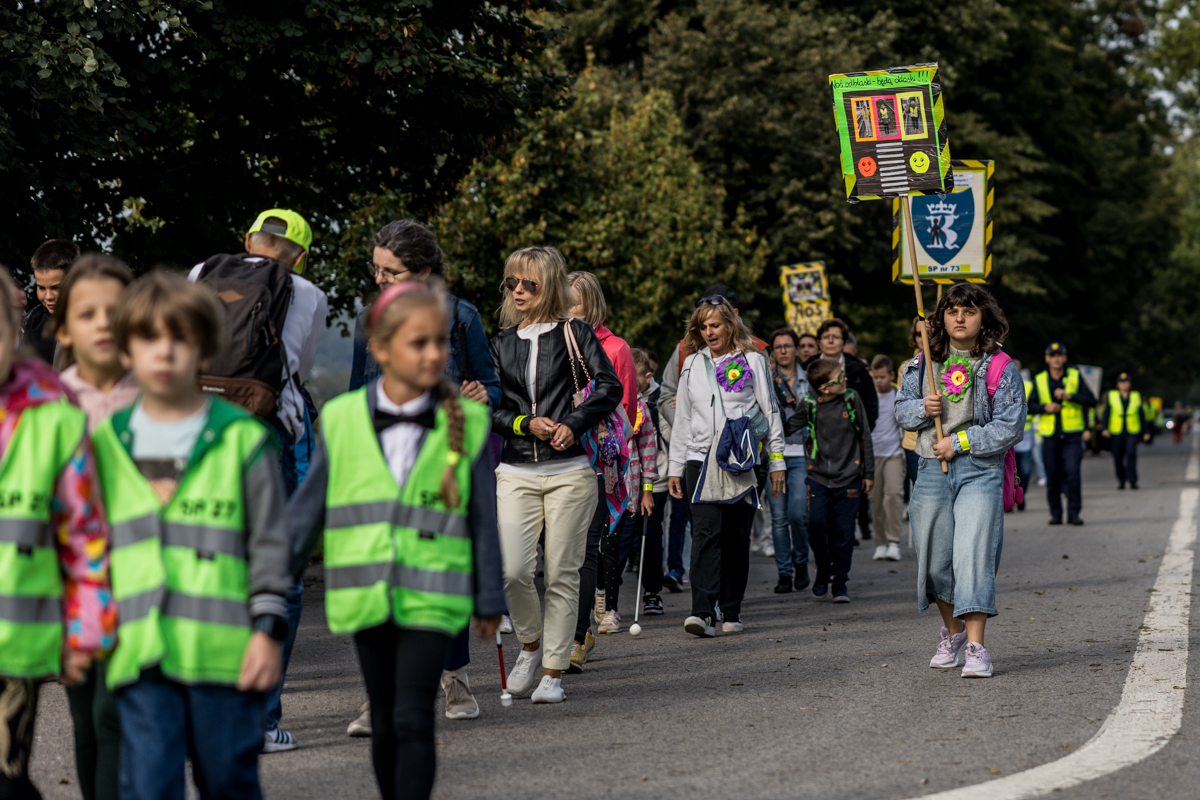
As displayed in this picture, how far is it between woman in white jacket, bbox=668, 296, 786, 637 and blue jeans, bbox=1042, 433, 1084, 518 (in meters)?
9.37

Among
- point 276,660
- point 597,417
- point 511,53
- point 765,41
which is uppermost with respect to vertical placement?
point 765,41

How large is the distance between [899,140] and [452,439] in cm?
543

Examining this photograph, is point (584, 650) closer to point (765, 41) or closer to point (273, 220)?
point (273, 220)

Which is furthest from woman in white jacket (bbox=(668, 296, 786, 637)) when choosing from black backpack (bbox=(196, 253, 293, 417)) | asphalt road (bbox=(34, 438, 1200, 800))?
black backpack (bbox=(196, 253, 293, 417))

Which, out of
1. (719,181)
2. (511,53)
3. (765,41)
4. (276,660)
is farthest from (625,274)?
(276,660)

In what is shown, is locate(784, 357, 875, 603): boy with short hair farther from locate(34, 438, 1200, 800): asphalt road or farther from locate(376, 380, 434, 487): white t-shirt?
locate(376, 380, 434, 487): white t-shirt

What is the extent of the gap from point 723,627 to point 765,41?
74.8 ft

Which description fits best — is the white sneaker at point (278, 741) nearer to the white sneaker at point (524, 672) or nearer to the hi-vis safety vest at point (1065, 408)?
the white sneaker at point (524, 672)

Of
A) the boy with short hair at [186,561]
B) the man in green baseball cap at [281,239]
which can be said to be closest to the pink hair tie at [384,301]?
the boy with short hair at [186,561]

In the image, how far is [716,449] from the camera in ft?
28.9

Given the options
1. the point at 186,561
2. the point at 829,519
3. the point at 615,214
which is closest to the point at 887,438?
the point at 829,519

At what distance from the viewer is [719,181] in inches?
1172

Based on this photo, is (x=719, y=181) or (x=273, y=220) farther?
(x=719, y=181)

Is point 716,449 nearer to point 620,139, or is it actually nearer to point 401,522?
point 401,522
